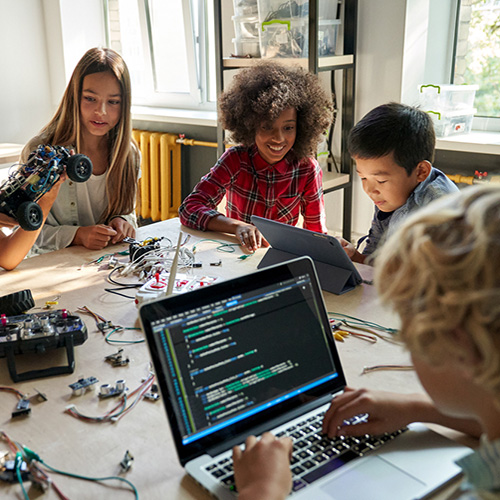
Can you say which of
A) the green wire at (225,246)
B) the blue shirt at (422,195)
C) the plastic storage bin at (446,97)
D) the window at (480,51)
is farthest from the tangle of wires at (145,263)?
the window at (480,51)

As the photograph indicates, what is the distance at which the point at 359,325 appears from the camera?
4.08ft

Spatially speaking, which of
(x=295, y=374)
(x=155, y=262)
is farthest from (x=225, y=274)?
(x=295, y=374)

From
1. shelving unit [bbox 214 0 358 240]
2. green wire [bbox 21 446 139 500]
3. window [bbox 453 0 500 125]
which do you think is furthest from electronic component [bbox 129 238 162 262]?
window [bbox 453 0 500 125]

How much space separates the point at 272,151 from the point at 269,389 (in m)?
1.33

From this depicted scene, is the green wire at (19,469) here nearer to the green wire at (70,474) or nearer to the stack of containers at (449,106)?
the green wire at (70,474)

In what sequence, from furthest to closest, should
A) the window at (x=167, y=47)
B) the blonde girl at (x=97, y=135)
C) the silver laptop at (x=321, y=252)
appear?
the window at (x=167, y=47) < the blonde girl at (x=97, y=135) < the silver laptop at (x=321, y=252)

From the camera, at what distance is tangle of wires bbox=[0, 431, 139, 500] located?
764mm

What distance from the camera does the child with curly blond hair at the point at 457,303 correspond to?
501 mm

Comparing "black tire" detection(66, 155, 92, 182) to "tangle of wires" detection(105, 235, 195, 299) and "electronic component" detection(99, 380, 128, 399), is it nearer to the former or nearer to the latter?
"tangle of wires" detection(105, 235, 195, 299)

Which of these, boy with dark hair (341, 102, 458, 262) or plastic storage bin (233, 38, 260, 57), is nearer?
boy with dark hair (341, 102, 458, 262)

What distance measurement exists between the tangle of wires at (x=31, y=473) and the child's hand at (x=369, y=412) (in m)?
0.29

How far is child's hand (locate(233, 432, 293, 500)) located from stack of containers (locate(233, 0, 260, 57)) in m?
2.24

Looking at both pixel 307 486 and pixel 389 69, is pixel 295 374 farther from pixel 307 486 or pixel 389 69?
pixel 389 69

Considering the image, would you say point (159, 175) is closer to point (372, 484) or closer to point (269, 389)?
point (269, 389)
